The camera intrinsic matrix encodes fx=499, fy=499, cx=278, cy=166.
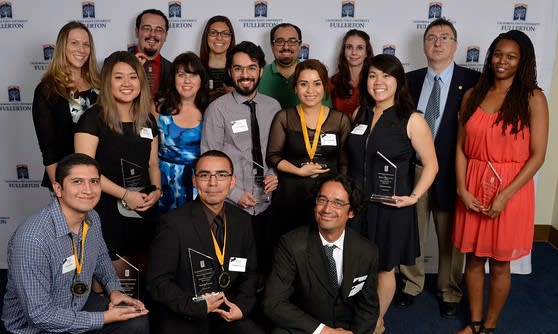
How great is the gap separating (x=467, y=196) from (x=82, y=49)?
246 cm

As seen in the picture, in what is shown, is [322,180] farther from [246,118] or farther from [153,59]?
[153,59]

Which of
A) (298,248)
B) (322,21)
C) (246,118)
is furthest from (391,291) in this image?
(322,21)

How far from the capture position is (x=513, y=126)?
2727 millimetres

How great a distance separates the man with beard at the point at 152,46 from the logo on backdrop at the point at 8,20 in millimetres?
1123

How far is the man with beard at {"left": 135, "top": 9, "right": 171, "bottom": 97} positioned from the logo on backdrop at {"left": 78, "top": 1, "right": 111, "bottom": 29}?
0.55 m

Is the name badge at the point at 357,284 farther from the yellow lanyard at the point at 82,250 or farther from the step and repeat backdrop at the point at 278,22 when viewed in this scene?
the step and repeat backdrop at the point at 278,22

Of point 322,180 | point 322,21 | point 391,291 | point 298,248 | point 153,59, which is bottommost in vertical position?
point 391,291

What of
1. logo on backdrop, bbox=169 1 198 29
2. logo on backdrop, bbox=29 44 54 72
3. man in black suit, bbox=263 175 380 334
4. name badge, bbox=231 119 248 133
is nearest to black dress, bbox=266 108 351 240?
name badge, bbox=231 119 248 133

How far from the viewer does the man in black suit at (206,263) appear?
234 centimetres

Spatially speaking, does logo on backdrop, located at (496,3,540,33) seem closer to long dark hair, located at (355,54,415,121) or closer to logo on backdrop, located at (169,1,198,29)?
long dark hair, located at (355,54,415,121)

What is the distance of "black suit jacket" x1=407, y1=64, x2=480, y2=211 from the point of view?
3236 millimetres

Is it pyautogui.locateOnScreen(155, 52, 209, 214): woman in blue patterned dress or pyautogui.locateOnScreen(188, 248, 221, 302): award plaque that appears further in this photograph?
pyautogui.locateOnScreen(155, 52, 209, 214): woman in blue patterned dress

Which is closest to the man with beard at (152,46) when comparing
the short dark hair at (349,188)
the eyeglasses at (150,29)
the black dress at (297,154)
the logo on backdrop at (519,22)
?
the eyeglasses at (150,29)

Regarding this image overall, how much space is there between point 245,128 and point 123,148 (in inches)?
27.1
